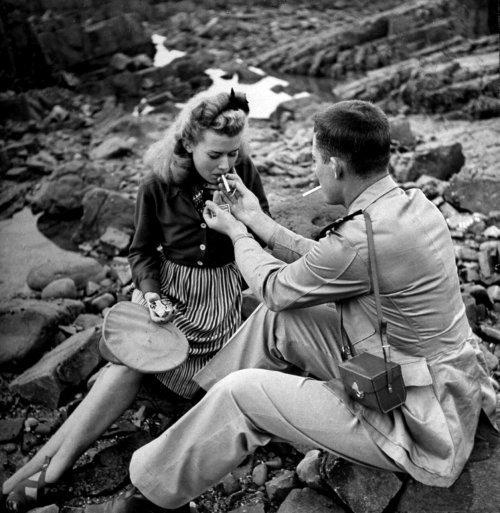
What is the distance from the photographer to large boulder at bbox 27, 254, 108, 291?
517 centimetres

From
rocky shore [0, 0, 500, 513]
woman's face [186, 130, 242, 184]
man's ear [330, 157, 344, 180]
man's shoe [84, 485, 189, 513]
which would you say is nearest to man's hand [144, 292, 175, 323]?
rocky shore [0, 0, 500, 513]

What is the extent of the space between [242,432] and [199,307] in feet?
3.56

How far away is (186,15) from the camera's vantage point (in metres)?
22.0

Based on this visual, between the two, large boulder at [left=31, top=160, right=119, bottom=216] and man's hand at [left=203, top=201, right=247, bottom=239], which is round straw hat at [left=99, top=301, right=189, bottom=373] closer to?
man's hand at [left=203, top=201, right=247, bottom=239]

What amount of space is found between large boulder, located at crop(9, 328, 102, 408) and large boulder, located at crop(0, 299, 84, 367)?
0.61 feet

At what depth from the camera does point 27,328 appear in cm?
420

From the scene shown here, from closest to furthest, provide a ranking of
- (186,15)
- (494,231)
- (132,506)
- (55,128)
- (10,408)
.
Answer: (132,506)
(10,408)
(494,231)
(55,128)
(186,15)

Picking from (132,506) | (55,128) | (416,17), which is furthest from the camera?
(416,17)

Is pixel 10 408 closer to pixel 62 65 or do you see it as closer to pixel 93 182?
pixel 93 182

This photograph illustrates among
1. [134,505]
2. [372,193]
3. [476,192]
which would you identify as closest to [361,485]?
[134,505]

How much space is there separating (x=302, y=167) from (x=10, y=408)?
4.67 meters

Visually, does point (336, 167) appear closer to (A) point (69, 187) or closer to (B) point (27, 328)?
(B) point (27, 328)

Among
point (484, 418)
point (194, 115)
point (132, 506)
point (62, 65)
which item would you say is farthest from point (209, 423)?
point (62, 65)

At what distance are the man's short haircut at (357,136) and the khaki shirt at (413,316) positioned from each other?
106 millimetres
